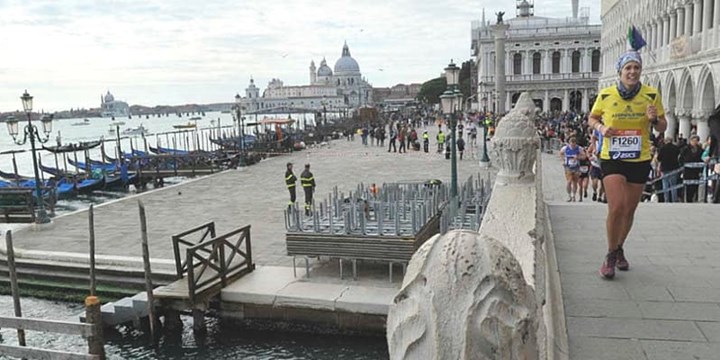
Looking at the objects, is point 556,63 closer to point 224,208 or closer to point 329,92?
point 224,208

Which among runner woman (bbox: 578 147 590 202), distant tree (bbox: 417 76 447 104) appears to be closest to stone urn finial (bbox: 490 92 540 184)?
runner woman (bbox: 578 147 590 202)

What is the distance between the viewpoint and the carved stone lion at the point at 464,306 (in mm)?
1179

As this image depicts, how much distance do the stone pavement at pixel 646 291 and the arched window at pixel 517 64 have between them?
197 feet

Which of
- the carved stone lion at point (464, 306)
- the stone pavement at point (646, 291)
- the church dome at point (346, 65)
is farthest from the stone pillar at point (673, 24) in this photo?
the church dome at point (346, 65)

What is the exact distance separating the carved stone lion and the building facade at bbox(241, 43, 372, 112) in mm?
156616

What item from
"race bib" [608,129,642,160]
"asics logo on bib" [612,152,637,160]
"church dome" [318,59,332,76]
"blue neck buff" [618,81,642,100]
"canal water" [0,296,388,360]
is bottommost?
"canal water" [0,296,388,360]

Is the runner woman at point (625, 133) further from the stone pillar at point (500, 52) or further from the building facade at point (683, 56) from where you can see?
the stone pillar at point (500, 52)

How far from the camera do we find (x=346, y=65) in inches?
6718

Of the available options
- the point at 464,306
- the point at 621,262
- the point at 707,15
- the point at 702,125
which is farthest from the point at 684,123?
the point at 464,306

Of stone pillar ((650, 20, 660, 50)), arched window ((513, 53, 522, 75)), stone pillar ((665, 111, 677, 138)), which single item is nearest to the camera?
stone pillar ((665, 111, 677, 138))

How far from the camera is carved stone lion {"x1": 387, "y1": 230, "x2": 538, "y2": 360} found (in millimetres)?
1179

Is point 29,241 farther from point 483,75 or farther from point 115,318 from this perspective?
point 483,75

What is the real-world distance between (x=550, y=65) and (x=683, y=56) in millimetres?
42937

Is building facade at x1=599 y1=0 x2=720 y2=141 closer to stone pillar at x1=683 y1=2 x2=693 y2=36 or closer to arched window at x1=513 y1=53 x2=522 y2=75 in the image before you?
stone pillar at x1=683 y1=2 x2=693 y2=36
